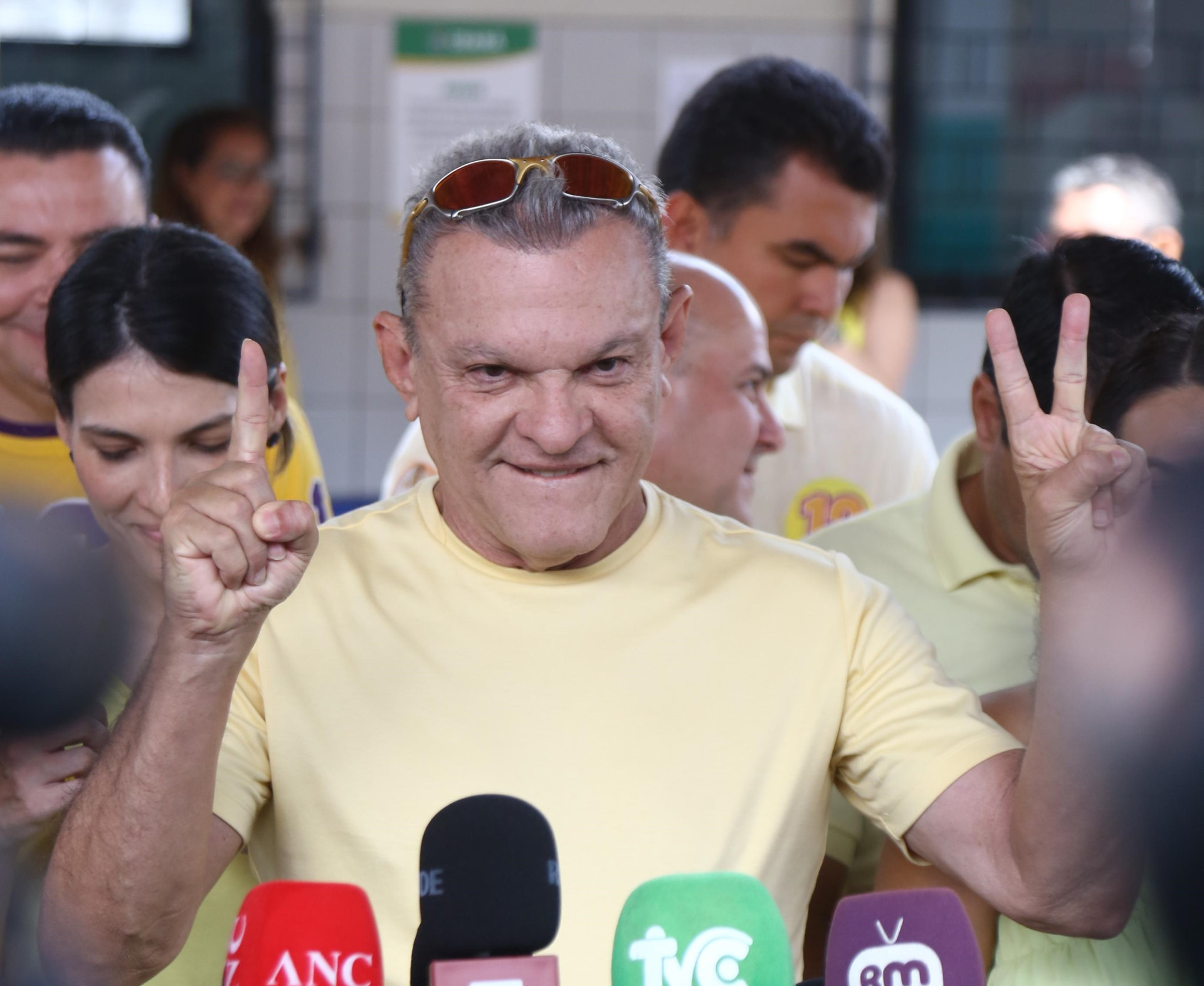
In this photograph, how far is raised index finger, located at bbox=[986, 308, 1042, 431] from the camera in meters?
1.22

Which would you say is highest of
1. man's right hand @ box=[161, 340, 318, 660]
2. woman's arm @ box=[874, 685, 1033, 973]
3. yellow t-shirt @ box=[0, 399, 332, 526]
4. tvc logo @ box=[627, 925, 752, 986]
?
man's right hand @ box=[161, 340, 318, 660]

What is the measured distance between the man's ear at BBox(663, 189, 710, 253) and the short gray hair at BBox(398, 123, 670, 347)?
0.97 meters

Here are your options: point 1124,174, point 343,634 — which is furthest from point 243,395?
point 1124,174

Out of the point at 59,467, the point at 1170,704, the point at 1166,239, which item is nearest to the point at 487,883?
the point at 1170,704

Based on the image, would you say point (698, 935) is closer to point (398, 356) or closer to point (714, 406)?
point (398, 356)

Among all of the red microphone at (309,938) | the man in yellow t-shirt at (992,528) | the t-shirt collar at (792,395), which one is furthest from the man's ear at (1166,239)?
the red microphone at (309,938)

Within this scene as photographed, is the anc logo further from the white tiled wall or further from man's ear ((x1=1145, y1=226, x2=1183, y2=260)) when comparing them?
the white tiled wall

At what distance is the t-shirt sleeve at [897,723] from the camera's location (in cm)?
130

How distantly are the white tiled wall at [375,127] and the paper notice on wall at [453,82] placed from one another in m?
0.04

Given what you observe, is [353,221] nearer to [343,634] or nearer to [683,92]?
[683,92]

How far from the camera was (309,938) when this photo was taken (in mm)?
969

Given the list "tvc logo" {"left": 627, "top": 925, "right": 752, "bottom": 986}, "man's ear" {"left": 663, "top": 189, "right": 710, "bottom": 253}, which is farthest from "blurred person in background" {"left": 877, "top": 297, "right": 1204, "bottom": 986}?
"man's ear" {"left": 663, "top": 189, "right": 710, "bottom": 253}

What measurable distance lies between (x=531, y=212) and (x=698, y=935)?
2.06 ft

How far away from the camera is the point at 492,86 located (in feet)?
15.2
